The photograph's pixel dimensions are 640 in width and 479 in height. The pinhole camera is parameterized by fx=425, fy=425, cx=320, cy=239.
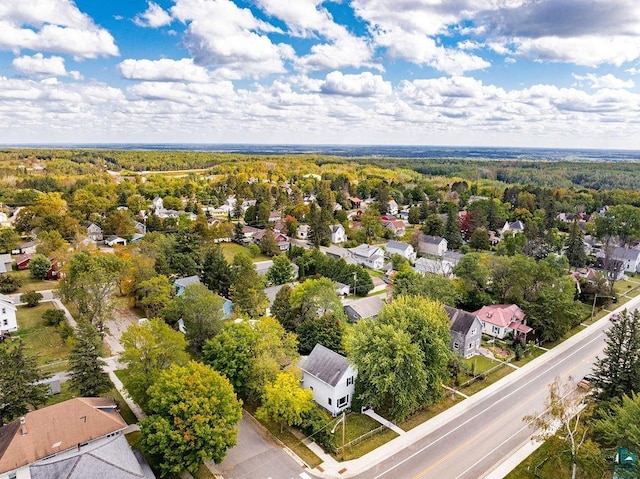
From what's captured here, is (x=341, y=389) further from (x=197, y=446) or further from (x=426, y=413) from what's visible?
(x=197, y=446)

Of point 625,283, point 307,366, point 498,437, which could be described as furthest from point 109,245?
point 625,283

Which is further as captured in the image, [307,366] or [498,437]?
[307,366]

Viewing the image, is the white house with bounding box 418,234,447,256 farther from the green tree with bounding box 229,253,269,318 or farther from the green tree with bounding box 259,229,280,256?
the green tree with bounding box 229,253,269,318

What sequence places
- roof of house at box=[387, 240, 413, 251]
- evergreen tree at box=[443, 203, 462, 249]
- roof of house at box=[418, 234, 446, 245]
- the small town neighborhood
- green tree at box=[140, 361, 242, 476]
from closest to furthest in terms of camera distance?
green tree at box=[140, 361, 242, 476], the small town neighborhood, roof of house at box=[387, 240, 413, 251], roof of house at box=[418, 234, 446, 245], evergreen tree at box=[443, 203, 462, 249]

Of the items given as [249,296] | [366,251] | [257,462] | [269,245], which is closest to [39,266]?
[269,245]

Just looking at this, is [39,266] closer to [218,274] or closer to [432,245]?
[218,274]

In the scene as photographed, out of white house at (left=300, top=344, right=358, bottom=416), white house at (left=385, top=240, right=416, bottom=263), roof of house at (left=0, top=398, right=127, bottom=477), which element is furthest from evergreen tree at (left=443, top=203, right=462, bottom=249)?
roof of house at (left=0, top=398, right=127, bottom=477)
